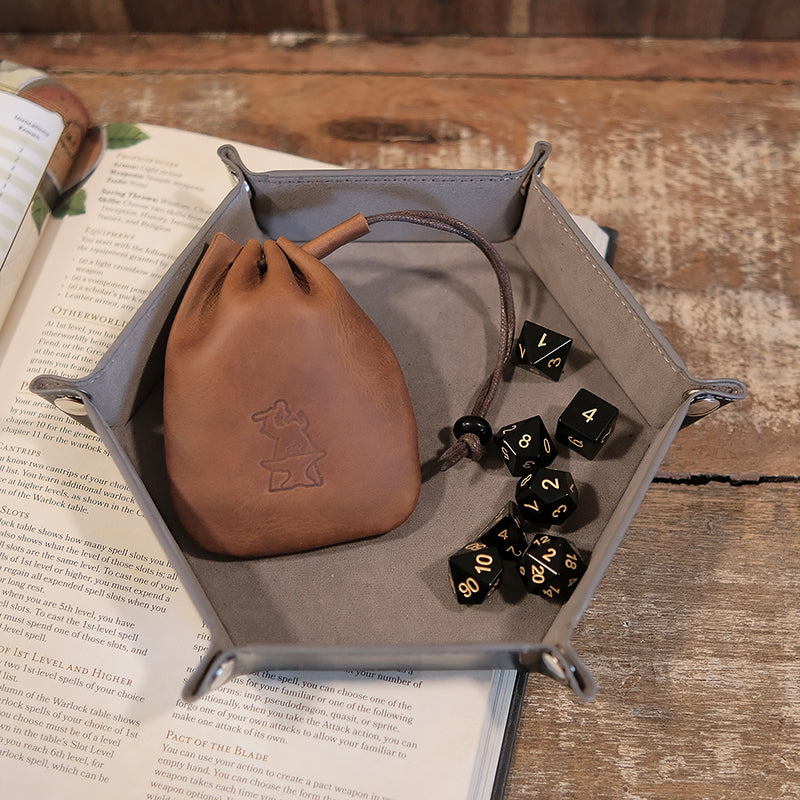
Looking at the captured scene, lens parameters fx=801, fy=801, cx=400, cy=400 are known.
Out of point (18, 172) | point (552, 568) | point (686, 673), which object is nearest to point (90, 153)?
point (18, 172)

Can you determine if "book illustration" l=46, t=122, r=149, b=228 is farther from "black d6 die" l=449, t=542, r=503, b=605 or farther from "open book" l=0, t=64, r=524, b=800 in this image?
"black d6 die" l=449, t=542, r=503, b=605

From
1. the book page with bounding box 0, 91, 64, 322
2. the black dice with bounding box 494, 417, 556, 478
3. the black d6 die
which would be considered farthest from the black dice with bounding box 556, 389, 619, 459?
the book page with bounding box 0, 91, 64, 322

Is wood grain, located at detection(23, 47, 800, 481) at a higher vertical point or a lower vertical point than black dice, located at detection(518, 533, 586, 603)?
higher

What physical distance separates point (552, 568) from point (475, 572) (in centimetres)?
6

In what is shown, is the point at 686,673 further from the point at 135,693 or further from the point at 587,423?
the point at 135,693

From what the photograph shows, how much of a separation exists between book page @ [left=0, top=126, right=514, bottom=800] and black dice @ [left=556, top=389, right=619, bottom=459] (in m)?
0.20

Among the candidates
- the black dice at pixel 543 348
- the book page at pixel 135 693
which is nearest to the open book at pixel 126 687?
the book page at pixel 135 693

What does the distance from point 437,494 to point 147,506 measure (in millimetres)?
231

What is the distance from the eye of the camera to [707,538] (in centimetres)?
73

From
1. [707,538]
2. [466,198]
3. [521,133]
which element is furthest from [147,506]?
[521,133]

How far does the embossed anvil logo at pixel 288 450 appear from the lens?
23.9 inches

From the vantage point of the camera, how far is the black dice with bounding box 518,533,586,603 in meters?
0.59

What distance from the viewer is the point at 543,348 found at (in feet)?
2.24

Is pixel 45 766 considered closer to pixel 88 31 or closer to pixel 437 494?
pixel 437 494
